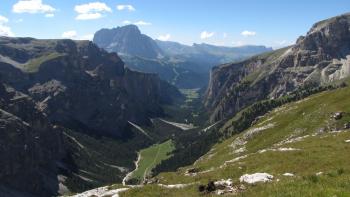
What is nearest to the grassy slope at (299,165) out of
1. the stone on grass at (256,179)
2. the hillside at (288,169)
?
the hillside at (288,169)

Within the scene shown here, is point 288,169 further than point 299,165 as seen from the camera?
No

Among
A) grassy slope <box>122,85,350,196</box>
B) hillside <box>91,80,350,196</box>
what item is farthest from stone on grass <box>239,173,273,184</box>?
grassy slope <box>122,85,350,196</box>

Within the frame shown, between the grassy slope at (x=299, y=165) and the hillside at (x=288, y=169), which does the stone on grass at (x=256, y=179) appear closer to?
the hillside at (x=288, y=169)

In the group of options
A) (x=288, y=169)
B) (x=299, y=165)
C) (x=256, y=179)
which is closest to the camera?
(x=256, y=179)

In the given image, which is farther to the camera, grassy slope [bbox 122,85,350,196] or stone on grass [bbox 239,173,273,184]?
stone on grass [bbox 239,173,273,184]

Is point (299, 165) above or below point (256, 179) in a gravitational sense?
below

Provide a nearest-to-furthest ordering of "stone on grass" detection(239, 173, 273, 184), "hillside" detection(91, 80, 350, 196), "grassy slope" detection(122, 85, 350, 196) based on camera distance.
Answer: "grassy slope" detection(122, 85, 350, 196) → "hillside" detection(91, 80, 350, 196) → "stone on grass" detection(239, 173, 273, 184)

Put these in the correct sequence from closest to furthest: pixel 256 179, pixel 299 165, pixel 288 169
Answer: pixel 256 179, pixel 288 169, pixel 299 165

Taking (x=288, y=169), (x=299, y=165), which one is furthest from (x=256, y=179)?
(x=299, y=165)

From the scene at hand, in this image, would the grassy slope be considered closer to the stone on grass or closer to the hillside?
the hillside

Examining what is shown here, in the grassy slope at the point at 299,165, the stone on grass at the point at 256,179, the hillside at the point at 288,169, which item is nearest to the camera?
the grassy slope at the point at 299,165

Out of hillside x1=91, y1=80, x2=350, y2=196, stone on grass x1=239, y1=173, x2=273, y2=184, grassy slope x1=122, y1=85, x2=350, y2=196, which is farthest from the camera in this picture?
stone on grass x1=239, y1=173, x2=273, y2=184

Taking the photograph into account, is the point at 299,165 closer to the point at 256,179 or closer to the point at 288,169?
the point at 288,169

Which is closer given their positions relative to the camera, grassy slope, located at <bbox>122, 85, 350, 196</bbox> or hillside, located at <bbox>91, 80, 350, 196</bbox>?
grassy slope, located at <bbox>122, 85, 350, 196</bbox>
